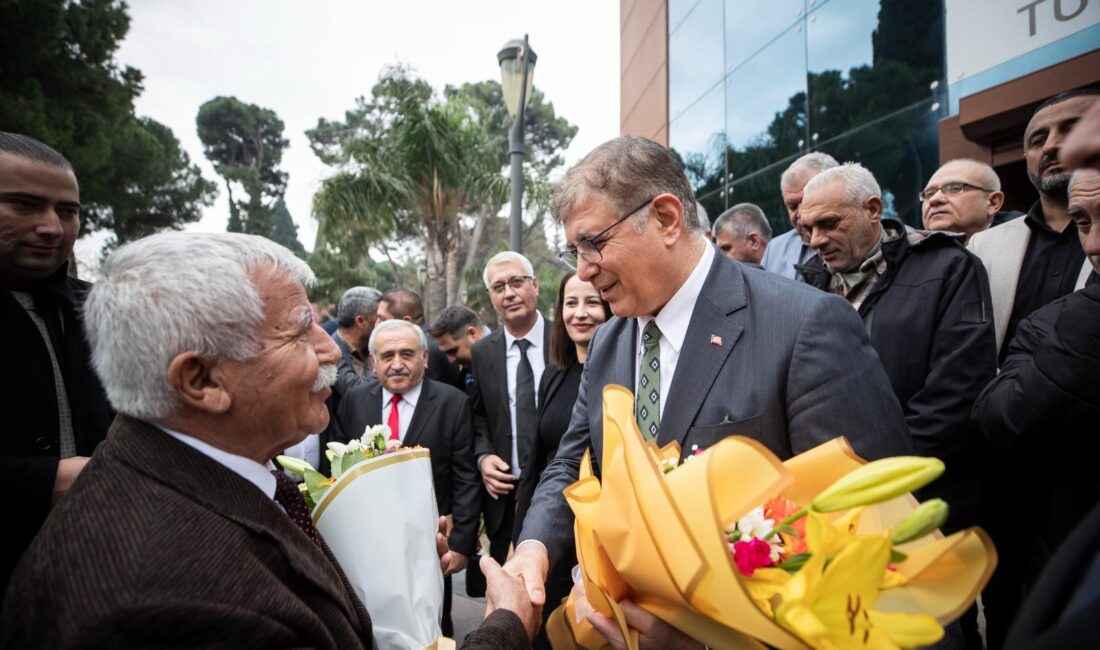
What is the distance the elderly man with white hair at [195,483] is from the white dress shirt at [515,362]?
2.81 m

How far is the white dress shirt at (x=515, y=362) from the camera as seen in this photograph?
15.1ft

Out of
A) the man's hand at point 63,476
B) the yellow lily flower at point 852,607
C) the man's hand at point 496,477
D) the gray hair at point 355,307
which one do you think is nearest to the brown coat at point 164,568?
the man's hand at point 63,476

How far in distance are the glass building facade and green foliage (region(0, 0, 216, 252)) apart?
12709 millimetres

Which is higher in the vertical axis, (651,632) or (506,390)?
(506,390)

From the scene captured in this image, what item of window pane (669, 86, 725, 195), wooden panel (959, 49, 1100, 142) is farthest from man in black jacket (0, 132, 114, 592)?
window pane (669, 86, 725, 195)

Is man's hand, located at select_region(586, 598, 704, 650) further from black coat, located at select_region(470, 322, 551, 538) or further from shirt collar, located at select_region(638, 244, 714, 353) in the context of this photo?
black coat, located at select_region(470, 322, 551, 538)

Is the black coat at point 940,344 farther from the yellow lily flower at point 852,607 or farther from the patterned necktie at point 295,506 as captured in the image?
the patterned necktie at point 295,506

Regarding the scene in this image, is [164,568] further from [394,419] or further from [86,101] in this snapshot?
[86,101]

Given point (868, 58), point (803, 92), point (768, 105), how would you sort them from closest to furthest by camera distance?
point (868, 58), point (803, 92), point (768, 105)


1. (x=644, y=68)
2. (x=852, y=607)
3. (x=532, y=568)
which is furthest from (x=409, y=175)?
(x=852, y=607)

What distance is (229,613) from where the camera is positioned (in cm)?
124

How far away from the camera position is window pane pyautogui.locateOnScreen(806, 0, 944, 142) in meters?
6.57

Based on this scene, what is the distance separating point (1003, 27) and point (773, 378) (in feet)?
18.8

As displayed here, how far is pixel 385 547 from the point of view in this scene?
74.4 inches
